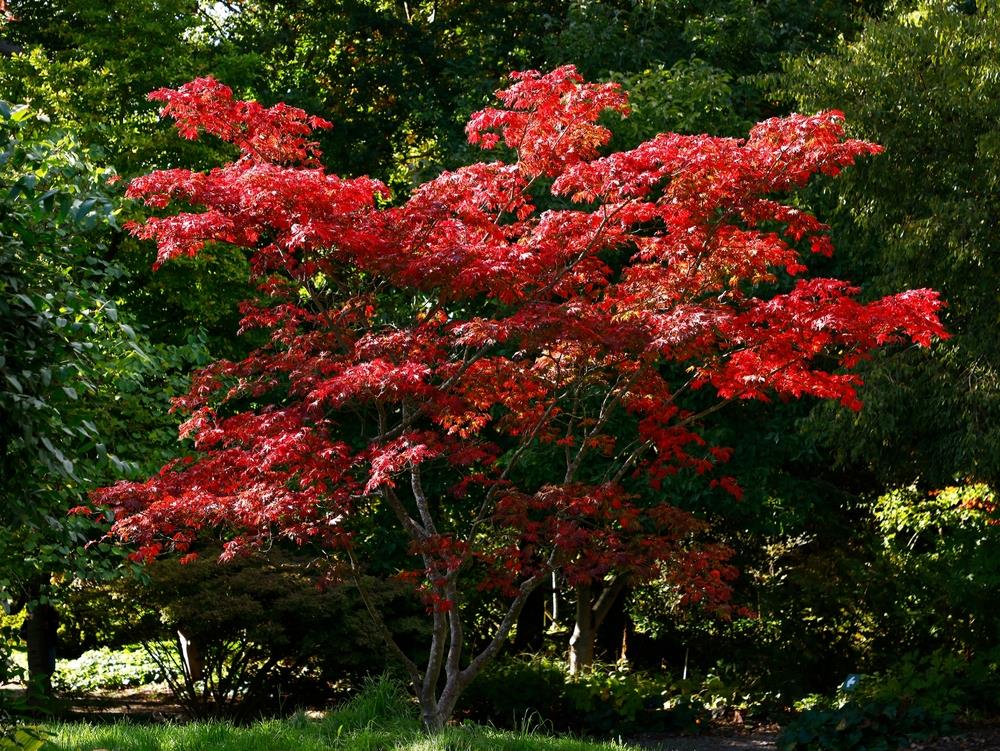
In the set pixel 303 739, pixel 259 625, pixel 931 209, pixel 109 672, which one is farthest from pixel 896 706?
pixel 109 672

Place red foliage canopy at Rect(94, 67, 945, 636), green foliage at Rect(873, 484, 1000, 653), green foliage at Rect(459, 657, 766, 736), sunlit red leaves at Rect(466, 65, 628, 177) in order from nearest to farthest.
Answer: red foliage canopy at Rect(94, 67, 945, 636)
sunlit red leaves at Rect(466, 65, 628, 177)
green foliage at Rect(873, 484, 1000, 653)
green foliage at Rect(459, 657, 766, 736)

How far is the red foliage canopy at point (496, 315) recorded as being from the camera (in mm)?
6246

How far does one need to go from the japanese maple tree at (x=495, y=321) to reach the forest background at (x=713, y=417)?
0.88m

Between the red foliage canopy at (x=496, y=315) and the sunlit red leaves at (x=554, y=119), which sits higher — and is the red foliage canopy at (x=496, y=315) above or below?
below

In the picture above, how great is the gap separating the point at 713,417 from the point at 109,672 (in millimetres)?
8283

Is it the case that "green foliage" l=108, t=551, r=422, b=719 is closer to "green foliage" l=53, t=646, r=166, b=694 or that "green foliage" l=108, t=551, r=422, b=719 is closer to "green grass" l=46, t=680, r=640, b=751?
"green grass" l=46, t=680, r=640, b=751

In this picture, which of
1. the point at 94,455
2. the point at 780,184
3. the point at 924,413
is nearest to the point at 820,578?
the point at 924,413

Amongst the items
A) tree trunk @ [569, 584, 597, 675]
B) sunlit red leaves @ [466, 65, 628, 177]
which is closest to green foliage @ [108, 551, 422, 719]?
tree trunk @ [569, 584, 597, 675]

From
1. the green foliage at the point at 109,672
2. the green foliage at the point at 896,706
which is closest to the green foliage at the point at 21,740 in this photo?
the green foliage at the point at 896,706

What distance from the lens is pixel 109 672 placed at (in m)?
13.9

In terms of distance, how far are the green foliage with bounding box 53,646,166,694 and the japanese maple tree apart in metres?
7.46

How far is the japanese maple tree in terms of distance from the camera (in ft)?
20.5

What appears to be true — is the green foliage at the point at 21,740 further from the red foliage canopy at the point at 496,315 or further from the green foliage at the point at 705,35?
the green foliage at the point at 705,35

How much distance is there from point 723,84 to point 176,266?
589 centimetres
